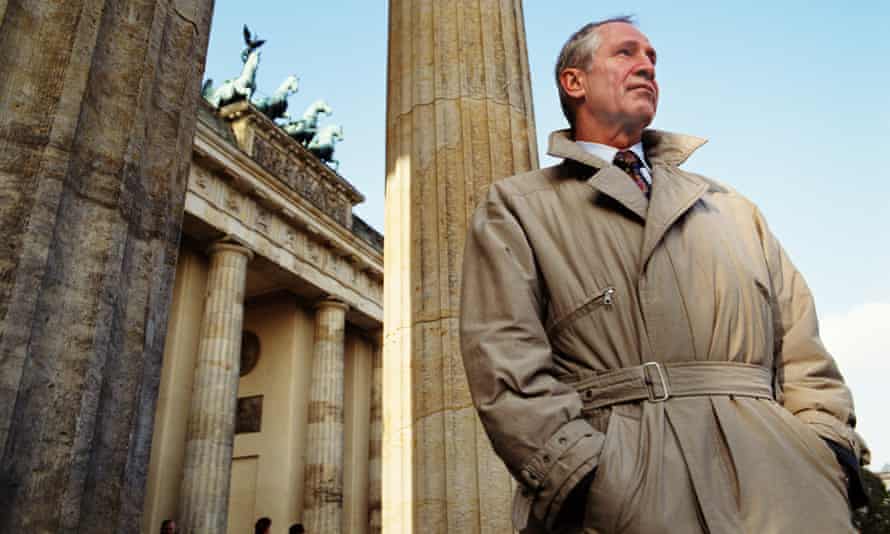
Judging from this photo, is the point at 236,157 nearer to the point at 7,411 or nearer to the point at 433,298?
the point at 433,298

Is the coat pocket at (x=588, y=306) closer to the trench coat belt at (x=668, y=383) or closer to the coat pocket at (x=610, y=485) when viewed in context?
the trench coat belt at (x=668, y=383)

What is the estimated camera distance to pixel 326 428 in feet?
77.0

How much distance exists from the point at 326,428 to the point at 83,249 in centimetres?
2038

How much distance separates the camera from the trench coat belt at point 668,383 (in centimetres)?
195

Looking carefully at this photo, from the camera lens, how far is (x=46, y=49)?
4113 millimetres

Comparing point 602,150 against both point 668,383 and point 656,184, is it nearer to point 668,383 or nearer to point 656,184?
point 656,184

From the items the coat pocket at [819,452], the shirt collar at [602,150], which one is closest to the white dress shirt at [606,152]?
the shirt collar at [602,150]

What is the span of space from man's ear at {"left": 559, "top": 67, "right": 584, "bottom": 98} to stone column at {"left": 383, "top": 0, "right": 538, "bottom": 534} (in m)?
3.78

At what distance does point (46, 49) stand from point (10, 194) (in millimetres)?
960

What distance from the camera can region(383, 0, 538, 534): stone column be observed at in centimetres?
577

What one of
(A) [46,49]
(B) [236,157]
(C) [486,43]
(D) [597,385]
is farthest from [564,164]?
(B) [236,157]

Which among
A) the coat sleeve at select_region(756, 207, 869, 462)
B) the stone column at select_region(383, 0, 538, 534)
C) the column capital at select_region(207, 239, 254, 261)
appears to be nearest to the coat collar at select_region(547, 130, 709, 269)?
the coat sleeve at select_region(756, 207, 869, 462)

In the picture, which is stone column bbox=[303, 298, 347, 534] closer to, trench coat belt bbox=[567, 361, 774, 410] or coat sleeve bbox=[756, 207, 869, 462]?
coat sleeve bbox=[756, 207, 869, 462]

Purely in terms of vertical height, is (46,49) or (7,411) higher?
(46,49)
